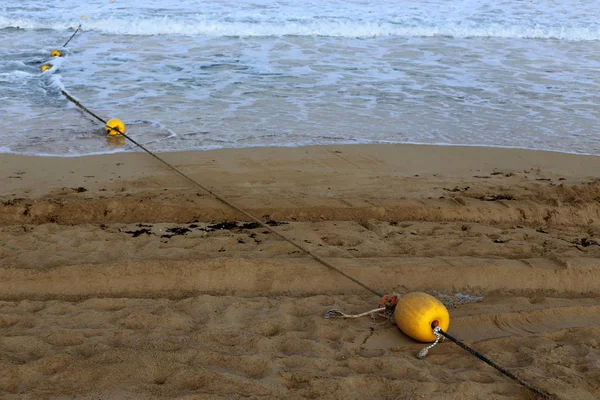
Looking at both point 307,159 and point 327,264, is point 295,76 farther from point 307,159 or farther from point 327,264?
point 327,264

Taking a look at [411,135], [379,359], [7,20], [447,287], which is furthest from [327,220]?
[7,20]

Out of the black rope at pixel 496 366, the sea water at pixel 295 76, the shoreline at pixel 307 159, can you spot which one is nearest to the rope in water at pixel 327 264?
the black rope at pixel 496 366

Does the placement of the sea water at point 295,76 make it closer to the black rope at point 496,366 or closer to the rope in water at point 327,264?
the rope in water at point 327,264

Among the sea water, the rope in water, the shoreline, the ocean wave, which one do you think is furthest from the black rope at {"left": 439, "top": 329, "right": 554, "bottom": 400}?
the ocean wave

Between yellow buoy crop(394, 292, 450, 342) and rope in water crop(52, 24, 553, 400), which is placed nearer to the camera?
rope in water crop(52, 24, 553, 400)

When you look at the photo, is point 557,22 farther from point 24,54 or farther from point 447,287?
point 447,287

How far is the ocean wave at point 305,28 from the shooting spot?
14867 millimetres

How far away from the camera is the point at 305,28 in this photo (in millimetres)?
15086

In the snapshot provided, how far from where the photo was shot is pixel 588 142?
24.8 ft

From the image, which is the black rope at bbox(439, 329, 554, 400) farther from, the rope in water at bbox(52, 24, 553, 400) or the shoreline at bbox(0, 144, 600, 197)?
the shoreline at bbox(0, 144, 600, 197)

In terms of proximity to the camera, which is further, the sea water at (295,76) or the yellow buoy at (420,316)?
the sea water at (295,76)

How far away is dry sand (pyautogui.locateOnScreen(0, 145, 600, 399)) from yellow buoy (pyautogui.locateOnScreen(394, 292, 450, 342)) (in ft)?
0.28

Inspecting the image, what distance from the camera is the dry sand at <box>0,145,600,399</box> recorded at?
310 cm

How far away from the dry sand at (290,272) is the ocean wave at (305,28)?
28.5ft
